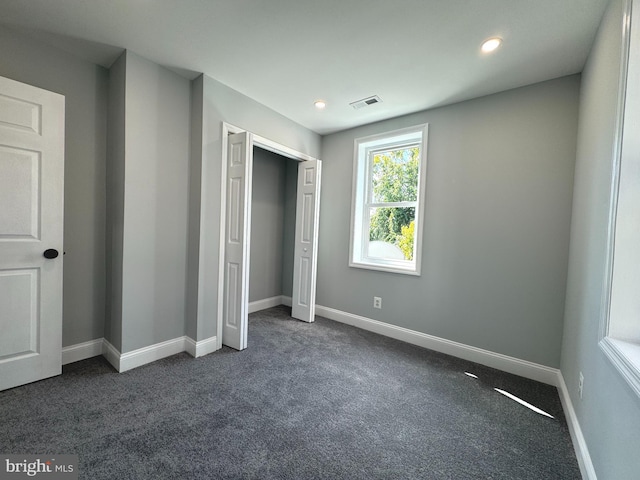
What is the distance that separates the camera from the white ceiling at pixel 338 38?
162 cm

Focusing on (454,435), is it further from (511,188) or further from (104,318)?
(104,318)

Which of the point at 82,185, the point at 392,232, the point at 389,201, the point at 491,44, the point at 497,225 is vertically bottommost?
the point at 392,232

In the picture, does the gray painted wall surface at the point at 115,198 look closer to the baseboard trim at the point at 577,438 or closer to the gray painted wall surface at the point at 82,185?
the gray painted wall surface at the point at 82,185

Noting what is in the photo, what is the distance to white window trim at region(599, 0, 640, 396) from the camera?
3.84ft

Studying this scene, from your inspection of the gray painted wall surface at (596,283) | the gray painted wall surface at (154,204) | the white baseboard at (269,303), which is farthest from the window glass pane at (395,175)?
the gray painted wall surface at (154,204)

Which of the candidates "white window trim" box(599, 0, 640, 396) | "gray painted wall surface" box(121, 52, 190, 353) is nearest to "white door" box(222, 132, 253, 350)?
"gray painted wall surface" box(121, 52, 190, 353)

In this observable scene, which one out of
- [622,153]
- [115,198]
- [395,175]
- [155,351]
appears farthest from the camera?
[395,175]

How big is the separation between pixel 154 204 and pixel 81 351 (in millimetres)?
1418

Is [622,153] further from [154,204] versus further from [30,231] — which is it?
[30,231]

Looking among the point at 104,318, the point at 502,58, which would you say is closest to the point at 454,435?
the point at 502,58

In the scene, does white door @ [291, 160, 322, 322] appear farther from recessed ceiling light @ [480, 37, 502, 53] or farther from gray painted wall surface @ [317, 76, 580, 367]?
recessed ceiling light @ [480, 37, 502, 53]

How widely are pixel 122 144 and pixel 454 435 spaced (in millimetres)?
3138

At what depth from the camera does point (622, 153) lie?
1202mm

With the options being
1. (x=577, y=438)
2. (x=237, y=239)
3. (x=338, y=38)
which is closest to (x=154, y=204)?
(x=237, y=239)
